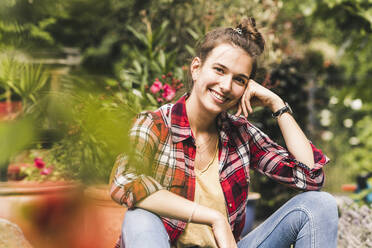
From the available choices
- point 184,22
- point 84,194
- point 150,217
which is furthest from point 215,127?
point 184,22

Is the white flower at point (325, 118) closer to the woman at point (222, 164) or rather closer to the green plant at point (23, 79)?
the woman at point (222, 164)

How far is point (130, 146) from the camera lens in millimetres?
385

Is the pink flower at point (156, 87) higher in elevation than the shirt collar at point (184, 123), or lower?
lower

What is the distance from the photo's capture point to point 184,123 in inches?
66.2

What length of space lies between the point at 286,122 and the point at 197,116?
1.25 ft

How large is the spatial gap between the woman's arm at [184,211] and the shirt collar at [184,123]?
307 mm

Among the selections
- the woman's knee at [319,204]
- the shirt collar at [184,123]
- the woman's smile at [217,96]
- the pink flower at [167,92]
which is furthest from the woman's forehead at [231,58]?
the pink flower at [167,92]

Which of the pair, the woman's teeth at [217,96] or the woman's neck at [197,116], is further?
the woman's neck at [197,116]

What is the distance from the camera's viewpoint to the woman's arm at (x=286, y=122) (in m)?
1.78

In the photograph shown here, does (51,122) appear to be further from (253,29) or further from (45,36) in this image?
(253,29)

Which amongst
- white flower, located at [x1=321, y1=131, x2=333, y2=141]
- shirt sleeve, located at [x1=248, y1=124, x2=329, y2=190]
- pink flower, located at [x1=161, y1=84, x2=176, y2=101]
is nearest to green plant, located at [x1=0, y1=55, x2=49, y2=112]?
shirt sleeve, located at [x1=248, y1=124, x2=329, y2=190]

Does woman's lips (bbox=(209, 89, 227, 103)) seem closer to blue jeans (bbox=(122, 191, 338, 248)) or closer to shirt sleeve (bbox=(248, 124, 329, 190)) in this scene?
shirt sleeve (bbox=(248, 124, 329, 190))

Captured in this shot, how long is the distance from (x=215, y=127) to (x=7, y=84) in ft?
4.95

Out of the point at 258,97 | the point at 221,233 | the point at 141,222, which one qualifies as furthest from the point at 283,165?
the point at 141,222
